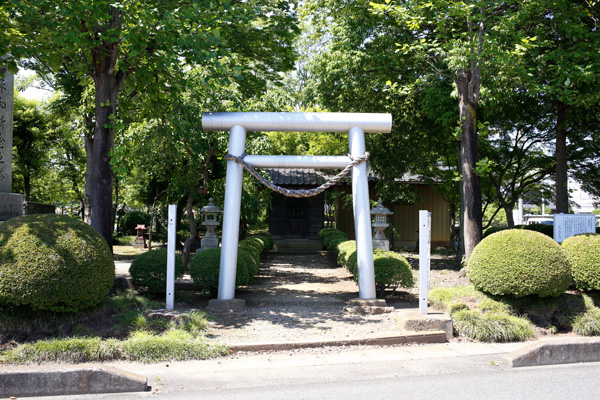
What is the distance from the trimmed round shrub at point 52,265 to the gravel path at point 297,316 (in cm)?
203

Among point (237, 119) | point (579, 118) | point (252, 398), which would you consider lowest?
A: point (252, 398)

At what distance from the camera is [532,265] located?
8.26 m

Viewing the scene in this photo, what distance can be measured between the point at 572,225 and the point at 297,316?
6.34 metres

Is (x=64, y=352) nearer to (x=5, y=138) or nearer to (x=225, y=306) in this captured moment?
(x=225, y=306)

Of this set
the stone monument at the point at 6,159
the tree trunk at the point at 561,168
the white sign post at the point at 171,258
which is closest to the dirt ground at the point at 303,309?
the white sign post at the point at 171,258

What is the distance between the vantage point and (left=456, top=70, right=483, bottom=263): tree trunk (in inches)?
517

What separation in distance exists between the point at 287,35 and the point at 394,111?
5043 millimetres

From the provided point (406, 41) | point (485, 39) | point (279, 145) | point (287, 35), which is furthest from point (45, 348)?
point (279, 145)

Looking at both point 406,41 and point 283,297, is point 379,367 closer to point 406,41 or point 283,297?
point 283,297

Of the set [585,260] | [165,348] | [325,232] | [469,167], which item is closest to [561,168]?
[469,167]

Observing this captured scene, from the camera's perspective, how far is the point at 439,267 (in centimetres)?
1722

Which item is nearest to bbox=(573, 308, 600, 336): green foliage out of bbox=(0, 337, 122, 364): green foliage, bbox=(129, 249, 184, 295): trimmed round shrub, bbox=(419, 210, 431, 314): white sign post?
bbox=(419, 210, 431, 314): white sign post

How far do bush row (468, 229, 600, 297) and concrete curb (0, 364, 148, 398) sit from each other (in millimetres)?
6103

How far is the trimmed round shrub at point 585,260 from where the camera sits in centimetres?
880
